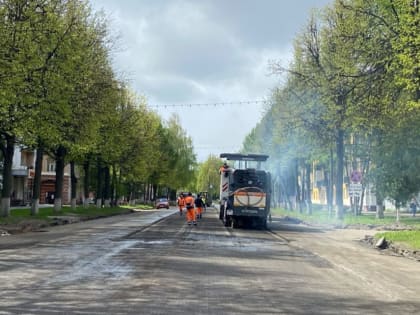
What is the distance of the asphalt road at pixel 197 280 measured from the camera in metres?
9.50

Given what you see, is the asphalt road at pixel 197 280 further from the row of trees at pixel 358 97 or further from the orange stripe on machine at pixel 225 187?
the orange stripe on machine at pixel 225 187

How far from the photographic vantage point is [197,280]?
12172 mm

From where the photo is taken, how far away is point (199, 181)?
456 feet

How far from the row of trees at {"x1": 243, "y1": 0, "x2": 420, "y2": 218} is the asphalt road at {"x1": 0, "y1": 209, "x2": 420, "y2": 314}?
365 inches

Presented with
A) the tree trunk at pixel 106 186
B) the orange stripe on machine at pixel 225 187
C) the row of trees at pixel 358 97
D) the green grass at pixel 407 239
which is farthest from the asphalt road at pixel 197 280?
the tree trunk at pixel 106 186

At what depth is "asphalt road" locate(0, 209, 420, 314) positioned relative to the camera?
9500 mm

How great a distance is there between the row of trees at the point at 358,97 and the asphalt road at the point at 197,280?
9.27 metres

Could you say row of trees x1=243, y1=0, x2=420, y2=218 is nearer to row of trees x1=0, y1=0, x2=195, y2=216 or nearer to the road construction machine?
the road construction machine

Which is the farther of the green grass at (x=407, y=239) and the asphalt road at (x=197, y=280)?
the green grass at (x=407, y=239)

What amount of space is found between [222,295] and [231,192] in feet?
70.8

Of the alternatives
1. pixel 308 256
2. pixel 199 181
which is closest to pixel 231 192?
pixel 308 256

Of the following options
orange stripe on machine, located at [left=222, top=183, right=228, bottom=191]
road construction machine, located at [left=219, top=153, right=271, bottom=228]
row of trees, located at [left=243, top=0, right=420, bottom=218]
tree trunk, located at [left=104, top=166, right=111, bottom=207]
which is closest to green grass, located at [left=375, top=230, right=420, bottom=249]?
row of trees, located at [left=243, top=0, right=420, bottom=218]

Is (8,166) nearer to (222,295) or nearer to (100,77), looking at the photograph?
(100,77)

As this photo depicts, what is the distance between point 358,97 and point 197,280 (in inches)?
690
